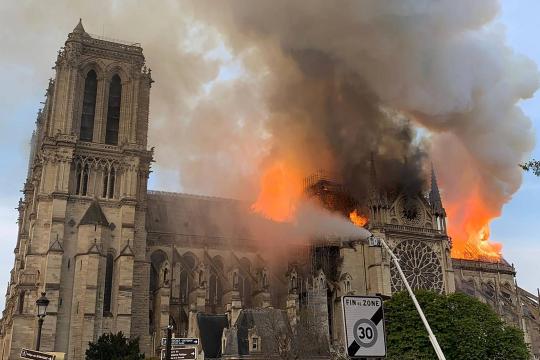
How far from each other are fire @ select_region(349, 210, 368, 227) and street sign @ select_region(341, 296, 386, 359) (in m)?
50.6

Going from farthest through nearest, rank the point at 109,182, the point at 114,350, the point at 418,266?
the point at 418,266 < the point at 109,182 < the point at 114,350

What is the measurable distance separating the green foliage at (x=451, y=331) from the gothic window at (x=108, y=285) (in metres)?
23.1

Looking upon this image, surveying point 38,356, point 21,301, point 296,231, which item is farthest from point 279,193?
point 38,356

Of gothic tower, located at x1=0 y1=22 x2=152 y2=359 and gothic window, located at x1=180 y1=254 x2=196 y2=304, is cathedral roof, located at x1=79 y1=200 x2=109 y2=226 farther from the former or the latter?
gothic window, located at x1=180 y1=254 x2=196 y2=304

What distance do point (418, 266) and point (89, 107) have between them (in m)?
35.9

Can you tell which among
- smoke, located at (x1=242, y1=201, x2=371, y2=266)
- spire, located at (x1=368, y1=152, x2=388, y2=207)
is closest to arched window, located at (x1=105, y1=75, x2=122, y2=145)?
smoke, located at (x1=242, y1=201, x2=371, y2=266)

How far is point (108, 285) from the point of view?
164 feet

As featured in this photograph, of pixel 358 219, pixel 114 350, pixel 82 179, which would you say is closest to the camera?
pixel 114 350

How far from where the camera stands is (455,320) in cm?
4066

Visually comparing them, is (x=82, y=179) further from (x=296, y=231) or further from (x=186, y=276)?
(x=296, y=231)

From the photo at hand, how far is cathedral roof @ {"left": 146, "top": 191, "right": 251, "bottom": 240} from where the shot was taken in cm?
6166

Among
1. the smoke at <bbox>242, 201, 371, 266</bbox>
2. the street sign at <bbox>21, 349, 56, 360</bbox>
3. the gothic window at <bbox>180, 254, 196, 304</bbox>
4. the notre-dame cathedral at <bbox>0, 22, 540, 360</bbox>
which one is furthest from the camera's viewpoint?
the smoke at <bbox>242, 201, 371, 266</bbox>

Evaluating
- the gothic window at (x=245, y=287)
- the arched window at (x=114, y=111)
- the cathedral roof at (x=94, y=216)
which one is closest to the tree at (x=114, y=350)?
the cathedral roof at (x=94, y=216)

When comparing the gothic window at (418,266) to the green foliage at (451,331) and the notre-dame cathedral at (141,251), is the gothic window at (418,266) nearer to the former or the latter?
the notre-dame cathedral at (141,251)
